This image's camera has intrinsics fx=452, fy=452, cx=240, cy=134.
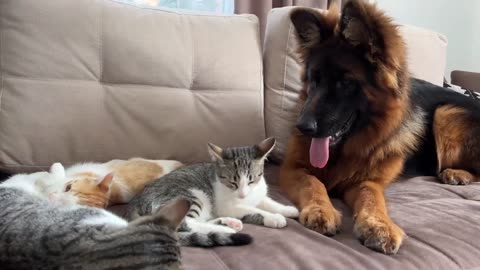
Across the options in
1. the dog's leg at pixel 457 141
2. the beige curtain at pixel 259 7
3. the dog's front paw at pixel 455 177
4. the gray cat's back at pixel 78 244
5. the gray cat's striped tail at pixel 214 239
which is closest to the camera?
the gray cat's back at pixel 78 244

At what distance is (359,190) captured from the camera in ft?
5.48

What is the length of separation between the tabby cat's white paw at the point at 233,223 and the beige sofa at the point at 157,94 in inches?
1.6

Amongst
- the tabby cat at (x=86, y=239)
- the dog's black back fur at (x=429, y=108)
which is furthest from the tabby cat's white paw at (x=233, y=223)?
the dog's black back fur at (x=429, y=108)

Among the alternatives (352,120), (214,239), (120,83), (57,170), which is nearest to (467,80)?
(352,120)

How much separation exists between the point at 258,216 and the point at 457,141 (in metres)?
1.18

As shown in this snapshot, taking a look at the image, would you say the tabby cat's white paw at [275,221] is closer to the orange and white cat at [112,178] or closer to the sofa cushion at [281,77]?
the orange and white cat at [112,178]

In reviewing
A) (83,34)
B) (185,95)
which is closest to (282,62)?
(185,95)

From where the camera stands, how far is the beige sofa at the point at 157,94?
5.16 feet

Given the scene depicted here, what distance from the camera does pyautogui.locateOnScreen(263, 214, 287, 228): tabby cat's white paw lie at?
1.38 metres

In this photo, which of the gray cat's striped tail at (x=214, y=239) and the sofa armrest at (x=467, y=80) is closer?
the gray cat's striped tail at (x=214, y=239)

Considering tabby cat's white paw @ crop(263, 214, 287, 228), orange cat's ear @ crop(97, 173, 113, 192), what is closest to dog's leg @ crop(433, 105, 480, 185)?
tabby cat's white paw @ crop(263, 214, 287, 228)

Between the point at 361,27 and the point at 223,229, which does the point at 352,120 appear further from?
the point at 223,229

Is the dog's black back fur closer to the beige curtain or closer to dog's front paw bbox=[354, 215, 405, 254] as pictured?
dog's front paw bbox=[354, 215, 405, 254]

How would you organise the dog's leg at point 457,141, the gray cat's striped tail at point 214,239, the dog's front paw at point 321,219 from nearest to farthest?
the gray cat's striped tail at point 214,239 → the dog's front paw at point 321,219 → the dog's leg at point 457,141
